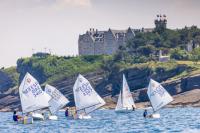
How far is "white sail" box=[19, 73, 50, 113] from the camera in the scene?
123938mm

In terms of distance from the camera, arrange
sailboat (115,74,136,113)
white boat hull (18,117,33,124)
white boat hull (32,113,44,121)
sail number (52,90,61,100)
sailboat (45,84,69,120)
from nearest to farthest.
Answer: white boat hull (18,117,33,124) < white boat hull (32,113,44,121) < sailboat (45,84,69,120) < sail number (52,90,61,100) < sailboat (115,74,136,113)

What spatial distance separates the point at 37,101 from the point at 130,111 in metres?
45.0

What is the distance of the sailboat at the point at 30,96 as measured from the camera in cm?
12394

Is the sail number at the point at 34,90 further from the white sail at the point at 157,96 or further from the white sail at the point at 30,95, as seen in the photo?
the white sail at the point at 157,96

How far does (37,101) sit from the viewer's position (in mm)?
125625

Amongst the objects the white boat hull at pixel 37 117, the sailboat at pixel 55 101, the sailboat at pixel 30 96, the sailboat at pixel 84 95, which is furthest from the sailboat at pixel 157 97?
the sailboat at pixel 30 96

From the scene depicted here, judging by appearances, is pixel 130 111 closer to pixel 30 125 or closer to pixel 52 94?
pixel 52 94

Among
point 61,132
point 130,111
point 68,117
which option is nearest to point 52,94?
point 68,117

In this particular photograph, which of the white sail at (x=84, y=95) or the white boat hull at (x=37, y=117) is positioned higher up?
Answer: the white sail at (x=84, y=95)

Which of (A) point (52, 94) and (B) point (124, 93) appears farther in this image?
(B) point (124, 93)

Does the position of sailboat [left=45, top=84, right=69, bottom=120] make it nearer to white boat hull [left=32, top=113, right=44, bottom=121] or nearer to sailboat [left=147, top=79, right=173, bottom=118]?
white boat hull [left=32, top=113, right=44, bottom=121]

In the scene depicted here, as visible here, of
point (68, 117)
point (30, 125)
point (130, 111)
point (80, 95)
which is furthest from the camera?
point (130, 111)

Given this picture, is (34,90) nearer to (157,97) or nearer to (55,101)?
(157,97)

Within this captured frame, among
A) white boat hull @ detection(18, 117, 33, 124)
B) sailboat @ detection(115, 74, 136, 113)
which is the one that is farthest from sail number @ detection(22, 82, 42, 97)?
sailboat @ detection(115, 74, 136, 113)
